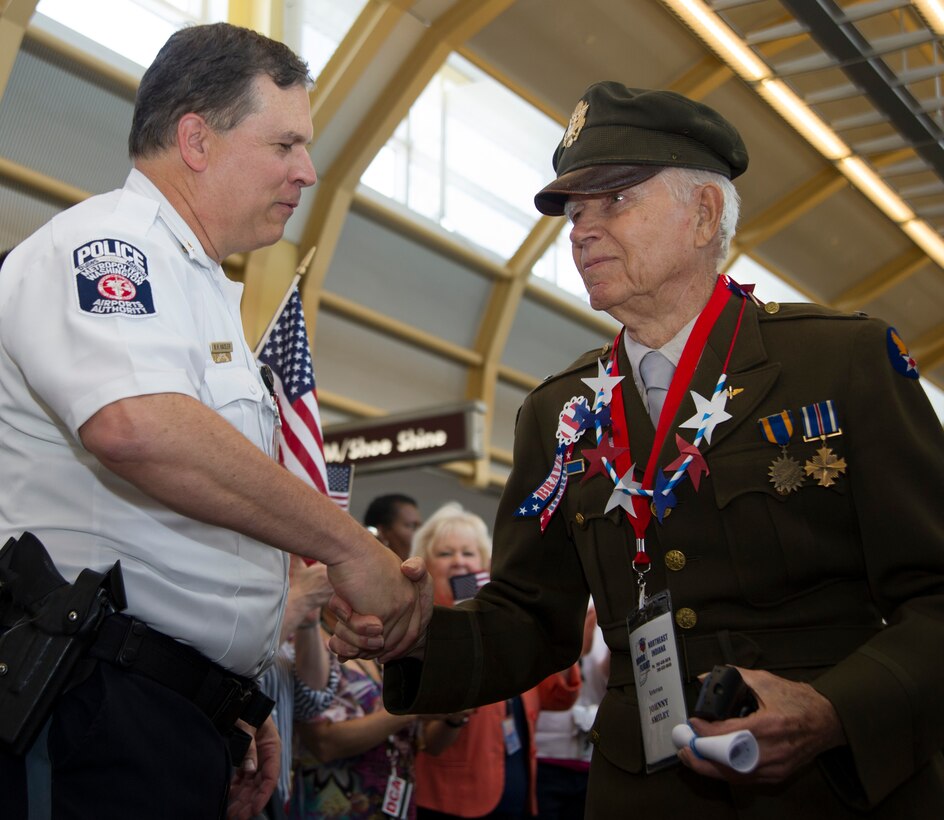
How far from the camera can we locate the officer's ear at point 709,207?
7.43 feet

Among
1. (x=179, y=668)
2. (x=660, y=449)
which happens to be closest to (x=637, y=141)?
(x=660, y=449)

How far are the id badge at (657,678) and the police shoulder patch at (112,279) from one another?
0.95 meters

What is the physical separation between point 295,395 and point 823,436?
224cm

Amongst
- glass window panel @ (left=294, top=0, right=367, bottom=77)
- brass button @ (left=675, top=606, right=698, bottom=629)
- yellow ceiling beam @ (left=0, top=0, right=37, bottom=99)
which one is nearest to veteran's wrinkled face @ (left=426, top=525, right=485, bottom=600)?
brass button @ (left=675, top=606, right=698, bottom=629)

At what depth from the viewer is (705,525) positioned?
1948 millimetres

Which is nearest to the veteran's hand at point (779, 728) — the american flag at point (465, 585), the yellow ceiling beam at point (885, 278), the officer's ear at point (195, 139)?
the officer's ear at point (195, 139)

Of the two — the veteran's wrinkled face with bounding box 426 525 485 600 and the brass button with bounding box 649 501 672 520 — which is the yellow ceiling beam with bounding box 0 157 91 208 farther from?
the brass button with bounding box 649 501 672 520

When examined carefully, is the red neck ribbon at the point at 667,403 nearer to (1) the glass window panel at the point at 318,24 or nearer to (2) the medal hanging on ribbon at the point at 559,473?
(2) the medal hanging on ribbon at the point at 559,473

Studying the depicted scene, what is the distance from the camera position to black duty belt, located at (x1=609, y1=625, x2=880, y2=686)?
1.82 meters

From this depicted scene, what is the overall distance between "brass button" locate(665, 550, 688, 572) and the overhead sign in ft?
18.6

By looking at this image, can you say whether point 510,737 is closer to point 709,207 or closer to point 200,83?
point 709,207

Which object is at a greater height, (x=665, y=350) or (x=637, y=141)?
(x=637, y=141)

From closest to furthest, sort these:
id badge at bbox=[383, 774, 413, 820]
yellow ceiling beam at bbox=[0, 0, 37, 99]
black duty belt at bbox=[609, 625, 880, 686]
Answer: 1. black duty belt at bbox=[609, 625, 880, 686]
2. id badge at bbox=[383, 774, 413, 820]
3. yellow ceiling beam at bbox=[0, 0, 37, 99]

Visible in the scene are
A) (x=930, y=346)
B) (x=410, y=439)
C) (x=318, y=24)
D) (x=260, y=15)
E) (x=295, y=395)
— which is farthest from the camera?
(x=930, y=346)
